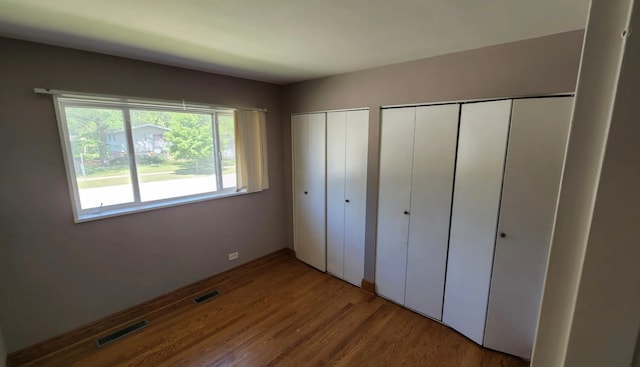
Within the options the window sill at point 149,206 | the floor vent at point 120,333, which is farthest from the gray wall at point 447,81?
the floor vent at point 120,333

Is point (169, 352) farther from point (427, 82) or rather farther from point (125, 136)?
point (427, 82)

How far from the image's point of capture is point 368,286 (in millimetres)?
2928

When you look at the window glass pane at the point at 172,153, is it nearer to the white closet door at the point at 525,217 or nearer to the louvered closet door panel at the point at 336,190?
the louvered closet door panel at the point at 336,190

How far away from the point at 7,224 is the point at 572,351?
3.03 m

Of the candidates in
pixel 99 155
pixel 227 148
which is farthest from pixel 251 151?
pixel 99 155

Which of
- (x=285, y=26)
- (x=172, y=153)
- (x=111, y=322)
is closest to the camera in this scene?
(x=285, y=26)

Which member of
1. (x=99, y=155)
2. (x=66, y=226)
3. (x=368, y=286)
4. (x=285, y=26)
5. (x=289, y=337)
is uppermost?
(x=285, y=26)

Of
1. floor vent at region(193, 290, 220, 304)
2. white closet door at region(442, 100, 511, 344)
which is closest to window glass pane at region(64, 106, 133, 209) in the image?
floor vent at region(193, 290, 220, 304)

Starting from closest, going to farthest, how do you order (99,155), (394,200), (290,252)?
(99,155) < (394,200) < (290,252)

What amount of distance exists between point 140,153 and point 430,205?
2749 millimetres

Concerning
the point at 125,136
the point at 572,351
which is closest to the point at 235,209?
the point at 125,136

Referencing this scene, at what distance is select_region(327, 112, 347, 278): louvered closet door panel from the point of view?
2.97 metres

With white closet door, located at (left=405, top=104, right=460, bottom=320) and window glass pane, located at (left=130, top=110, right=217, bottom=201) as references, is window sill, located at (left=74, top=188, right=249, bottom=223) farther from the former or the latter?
white closet door, located at (left=405, top=104, right=460, bottom=320)

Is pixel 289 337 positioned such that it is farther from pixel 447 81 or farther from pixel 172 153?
pixel 447 81
